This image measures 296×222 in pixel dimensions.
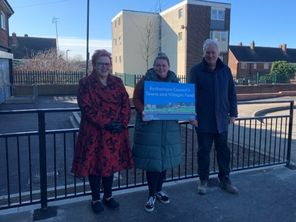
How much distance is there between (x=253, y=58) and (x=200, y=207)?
5197 cm

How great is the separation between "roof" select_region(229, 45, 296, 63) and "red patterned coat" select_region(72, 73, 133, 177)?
49.5m

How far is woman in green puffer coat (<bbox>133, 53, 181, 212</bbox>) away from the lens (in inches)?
136

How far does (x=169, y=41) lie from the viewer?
3756 centimetres

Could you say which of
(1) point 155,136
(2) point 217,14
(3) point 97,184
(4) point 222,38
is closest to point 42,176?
(3) point 97,184

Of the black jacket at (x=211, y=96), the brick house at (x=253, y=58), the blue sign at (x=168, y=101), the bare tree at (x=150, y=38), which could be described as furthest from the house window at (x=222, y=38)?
the blue sign at (x=168, y=101)

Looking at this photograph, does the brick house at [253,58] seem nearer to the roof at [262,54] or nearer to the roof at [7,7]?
the roof at [262,54]

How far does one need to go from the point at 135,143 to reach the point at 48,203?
1.32 m

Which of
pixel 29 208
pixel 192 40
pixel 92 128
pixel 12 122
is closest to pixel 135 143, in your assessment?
pixel 92 128

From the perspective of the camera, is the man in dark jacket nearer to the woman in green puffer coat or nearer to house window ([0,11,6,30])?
the woman in green puffer coat

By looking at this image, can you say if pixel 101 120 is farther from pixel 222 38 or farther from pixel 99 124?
pixel 222 38

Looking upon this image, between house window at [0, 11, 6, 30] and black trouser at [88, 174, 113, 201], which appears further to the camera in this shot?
house window at [0, 11, 6, 30]

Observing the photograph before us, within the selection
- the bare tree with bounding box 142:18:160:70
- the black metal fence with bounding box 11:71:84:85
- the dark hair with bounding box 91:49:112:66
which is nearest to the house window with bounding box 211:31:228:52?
the bare tree with bounding box 142:18:160:70

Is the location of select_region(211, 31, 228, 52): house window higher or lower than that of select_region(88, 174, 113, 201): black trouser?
higher

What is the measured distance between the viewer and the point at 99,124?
10.5 feet
